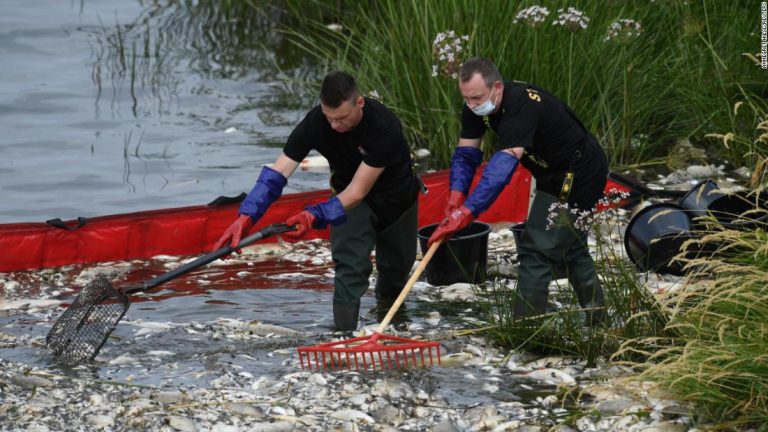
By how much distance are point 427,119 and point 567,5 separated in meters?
1.54

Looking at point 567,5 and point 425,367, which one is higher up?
point 567,5

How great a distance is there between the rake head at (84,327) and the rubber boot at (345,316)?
118 cm

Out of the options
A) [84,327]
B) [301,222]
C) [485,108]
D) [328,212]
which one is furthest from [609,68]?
[84,327]

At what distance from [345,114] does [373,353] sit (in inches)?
49.3

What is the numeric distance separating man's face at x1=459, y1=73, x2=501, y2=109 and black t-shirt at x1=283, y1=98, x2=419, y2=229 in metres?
0.48

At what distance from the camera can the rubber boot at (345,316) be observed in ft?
22.5

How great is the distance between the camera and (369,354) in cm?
648

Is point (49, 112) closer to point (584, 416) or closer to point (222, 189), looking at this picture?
point (222, 189)

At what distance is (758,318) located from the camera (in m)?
5.15

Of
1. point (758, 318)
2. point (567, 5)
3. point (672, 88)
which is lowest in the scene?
point (758, 318)

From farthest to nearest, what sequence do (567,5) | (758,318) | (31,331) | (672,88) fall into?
1. (672,88)
2. (567,5)
3. (31,331)
4. (758,318)

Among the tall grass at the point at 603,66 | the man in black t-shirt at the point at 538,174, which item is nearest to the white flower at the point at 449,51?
the tall grass at the point at 603,66

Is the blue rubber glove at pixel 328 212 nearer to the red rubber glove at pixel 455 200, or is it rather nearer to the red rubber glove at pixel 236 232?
the red rubber glove at pixel 236 232

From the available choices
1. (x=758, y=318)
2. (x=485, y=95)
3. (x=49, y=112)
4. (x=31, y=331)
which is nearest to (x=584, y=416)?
(x=758, y=318)
